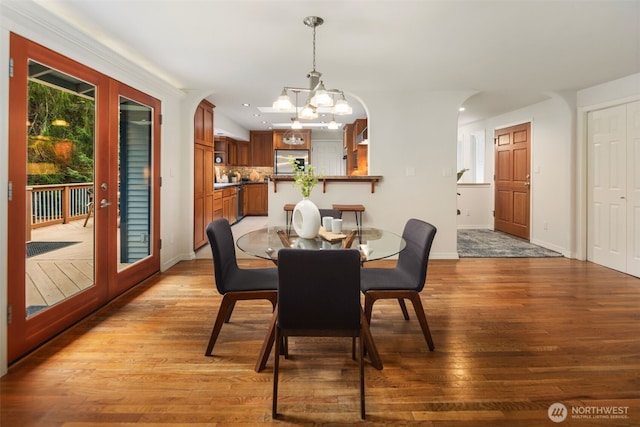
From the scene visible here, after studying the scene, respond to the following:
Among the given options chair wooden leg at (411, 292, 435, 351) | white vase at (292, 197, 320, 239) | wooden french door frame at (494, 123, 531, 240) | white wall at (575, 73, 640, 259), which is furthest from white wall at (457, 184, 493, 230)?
white vase at (292, 197, 320, 239)

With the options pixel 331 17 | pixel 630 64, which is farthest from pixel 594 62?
pixel 331 17

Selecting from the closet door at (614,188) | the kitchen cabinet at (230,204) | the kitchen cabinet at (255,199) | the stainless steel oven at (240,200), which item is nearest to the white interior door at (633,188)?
the closet door at (614,188)

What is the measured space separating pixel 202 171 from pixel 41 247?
3104 millimetres

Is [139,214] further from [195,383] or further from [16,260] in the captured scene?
[195,383]

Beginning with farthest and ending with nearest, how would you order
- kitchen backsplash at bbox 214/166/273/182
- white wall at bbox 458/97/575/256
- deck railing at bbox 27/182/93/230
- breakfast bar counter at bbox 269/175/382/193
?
kitchen backsplash at bbox 214/166/273/182
white wall at bbox 458/97/575/256
breakfast bar counter at bbox 269/175/382/193
deck railing at bbox 27/182/93/230

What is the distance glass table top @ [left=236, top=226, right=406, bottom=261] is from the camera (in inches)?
85.2

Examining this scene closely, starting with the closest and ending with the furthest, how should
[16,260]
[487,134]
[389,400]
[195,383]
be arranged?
[389,400], [195,383], [16,260], [487,134]

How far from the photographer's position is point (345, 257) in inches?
67.9

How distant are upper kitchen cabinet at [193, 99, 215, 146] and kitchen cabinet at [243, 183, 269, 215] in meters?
4.15

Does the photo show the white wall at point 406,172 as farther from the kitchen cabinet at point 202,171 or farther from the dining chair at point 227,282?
the dining chair at point 227,282

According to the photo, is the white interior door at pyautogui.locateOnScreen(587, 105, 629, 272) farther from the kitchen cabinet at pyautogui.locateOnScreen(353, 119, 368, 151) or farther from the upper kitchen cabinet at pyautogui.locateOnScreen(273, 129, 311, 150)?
the upper kitchen cabinet at pyautogui.locateOnScreen(273, 129, 311, 150)

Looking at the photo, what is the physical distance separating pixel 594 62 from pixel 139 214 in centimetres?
486

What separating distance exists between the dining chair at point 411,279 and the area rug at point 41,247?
2.11 meters

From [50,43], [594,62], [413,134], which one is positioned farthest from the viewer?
[413,134]
